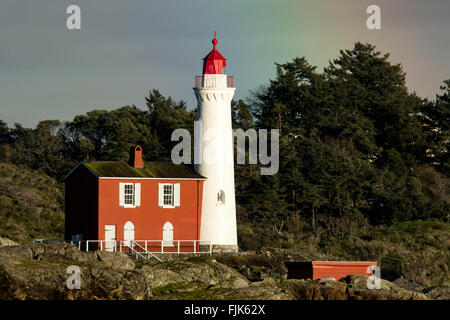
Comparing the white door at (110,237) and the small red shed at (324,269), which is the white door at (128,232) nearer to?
the white door at (110,237)

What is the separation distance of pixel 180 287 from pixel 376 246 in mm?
23402

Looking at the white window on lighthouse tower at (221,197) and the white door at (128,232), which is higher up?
the white window on lighthouse tower at (221,197)

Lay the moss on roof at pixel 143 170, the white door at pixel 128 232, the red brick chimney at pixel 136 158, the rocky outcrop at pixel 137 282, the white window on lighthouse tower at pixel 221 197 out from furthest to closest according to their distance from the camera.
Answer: the white window on lighthouse tower at pixel 221 197
the red brick chimney at pixel 136 158
the moss on roof at pixel 143 170
the white door at pixel 128 232
the rocky outcrop at pixel 137 282

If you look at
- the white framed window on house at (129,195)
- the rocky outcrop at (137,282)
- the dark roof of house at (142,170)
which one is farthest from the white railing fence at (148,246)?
the rocky outcrop at (137,282)

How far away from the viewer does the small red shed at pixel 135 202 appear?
44.8 meters

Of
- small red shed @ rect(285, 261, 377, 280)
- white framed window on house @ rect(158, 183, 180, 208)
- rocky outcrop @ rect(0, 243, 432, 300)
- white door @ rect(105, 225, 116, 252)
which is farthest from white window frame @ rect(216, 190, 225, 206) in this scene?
rocky outcrop @ rect(0, 243, 432, 300)

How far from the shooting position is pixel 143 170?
4656 centimetres

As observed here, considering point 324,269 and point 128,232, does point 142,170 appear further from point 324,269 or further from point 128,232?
point 324,269

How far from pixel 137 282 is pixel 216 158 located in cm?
1699

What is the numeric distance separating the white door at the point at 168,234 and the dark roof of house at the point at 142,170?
2.27 meters

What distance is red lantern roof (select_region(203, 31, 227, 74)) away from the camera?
47094 mm

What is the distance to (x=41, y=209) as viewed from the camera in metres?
58.4

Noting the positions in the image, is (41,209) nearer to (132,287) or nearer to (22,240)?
(22,240)
